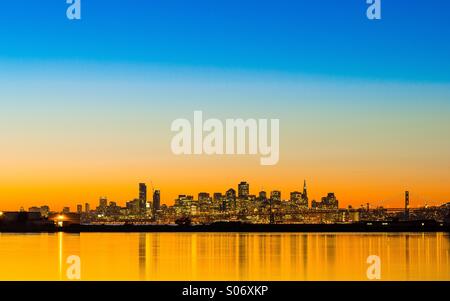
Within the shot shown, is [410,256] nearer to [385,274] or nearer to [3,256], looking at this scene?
[385,274]
